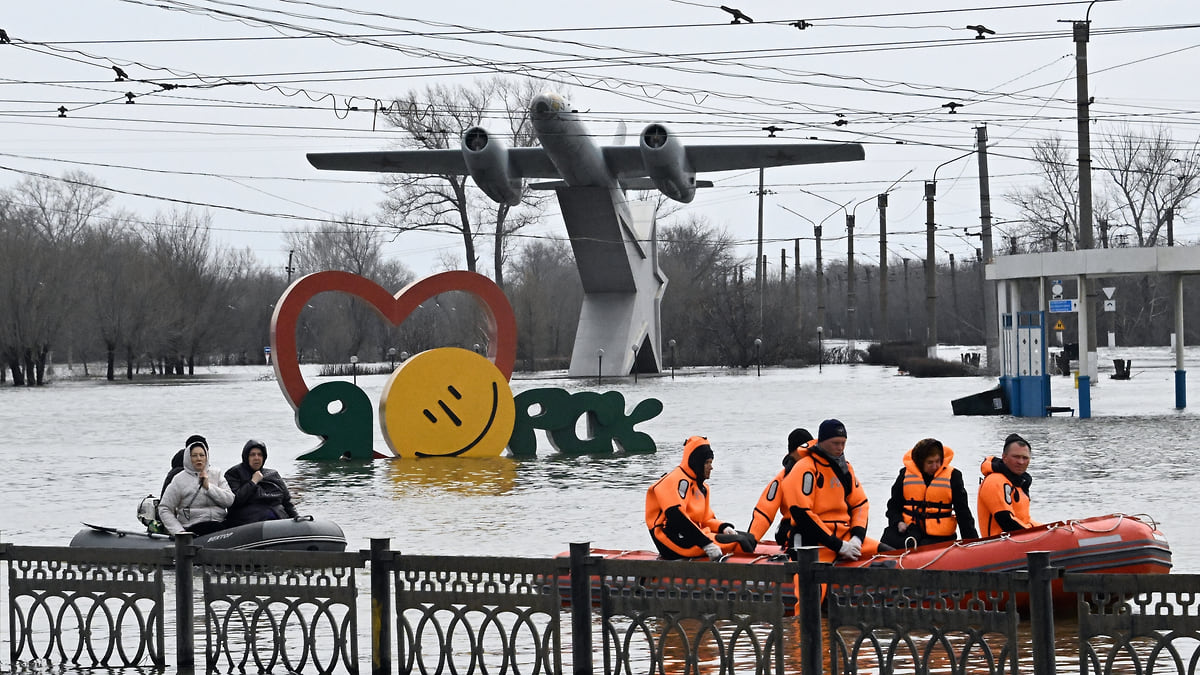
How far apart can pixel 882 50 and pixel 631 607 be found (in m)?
19.7

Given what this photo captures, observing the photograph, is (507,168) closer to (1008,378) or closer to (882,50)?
(1008,378)

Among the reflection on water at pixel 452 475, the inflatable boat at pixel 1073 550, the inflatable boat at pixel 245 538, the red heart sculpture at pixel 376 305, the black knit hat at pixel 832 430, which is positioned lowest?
the reflection on water at pixel 452 475

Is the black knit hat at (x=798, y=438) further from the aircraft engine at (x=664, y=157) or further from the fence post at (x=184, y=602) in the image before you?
the aircraft engine at (x=664, y=157)

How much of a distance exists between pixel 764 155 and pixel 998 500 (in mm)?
34070

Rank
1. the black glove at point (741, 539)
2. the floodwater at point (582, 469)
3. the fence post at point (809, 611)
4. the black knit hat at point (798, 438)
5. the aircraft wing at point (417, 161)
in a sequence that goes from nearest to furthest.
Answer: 1. the fence post at point (809, 611)
2. the black glove at point (741, 539)
3. the black knit hat at point (798, 438)
4. the floodwater at point (582, 469)
5. the aircraft wing at point (417, 161)

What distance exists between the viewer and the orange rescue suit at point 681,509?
33.8 ft

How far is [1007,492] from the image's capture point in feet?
34.9

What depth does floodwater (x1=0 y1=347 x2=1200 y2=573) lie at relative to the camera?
53.2 feet

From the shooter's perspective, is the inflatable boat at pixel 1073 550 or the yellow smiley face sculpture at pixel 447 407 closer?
the inflatable boat at pixel 1073 550

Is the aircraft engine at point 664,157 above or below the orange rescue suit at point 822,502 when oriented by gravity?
above

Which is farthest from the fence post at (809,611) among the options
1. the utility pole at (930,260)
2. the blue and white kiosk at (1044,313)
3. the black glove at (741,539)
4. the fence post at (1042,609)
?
the utility pole at (930,260)

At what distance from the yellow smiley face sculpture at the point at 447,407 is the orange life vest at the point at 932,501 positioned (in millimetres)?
14532

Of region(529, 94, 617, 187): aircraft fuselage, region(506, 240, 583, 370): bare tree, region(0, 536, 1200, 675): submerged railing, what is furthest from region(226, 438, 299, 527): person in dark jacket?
region(506, 240, 583, 370): bare tree

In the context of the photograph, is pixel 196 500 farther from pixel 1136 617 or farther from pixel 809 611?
pixel 1136 617
